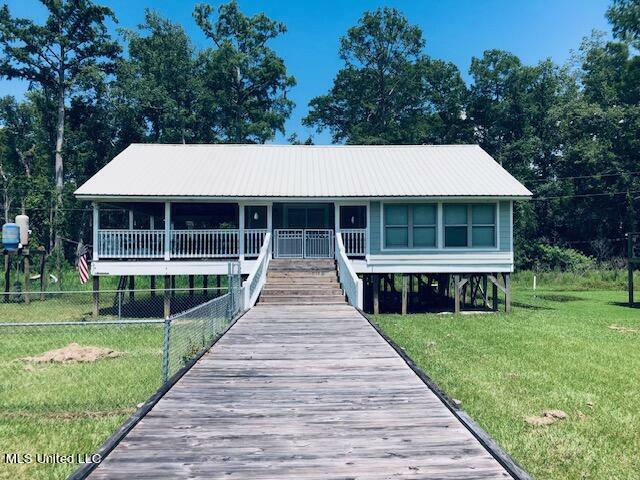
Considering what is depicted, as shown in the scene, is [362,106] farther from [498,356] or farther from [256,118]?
[498,356]

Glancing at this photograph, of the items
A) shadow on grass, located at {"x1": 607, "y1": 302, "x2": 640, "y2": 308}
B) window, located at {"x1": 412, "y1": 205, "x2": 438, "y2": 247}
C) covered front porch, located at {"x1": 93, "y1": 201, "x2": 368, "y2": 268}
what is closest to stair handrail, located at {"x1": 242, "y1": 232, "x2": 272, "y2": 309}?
covered front porch, located at {"x1": 93, "y1": 201, "x2": 368, "y2": 268}

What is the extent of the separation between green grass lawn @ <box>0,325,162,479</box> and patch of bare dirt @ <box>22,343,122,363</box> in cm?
23

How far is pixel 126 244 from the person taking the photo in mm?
17078

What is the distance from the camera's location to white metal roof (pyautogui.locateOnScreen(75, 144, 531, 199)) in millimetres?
17141

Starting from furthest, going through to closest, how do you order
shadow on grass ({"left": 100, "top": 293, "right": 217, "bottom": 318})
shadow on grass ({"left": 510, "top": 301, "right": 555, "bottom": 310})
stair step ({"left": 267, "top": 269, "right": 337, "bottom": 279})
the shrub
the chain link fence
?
the shrub < shadow on grass ({"left": 510, "top": 301, "right": 555, "bottom": 310}) < shadow on grass ({"left": 100, "top": 293, "right": 217, "bottom": 318}) < stair step ({"left": 267, "top": 269, "right": 337, "bottom": 279}) < the chain link fence

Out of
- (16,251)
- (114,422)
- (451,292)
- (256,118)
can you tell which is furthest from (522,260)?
(114,422)

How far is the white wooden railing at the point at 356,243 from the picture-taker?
57.3ft

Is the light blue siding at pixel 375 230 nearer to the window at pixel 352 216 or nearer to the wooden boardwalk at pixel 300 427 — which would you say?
the window at pixel 352 216

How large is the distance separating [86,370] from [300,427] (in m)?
6.20

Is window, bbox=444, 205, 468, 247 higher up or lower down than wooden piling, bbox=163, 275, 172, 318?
higher up

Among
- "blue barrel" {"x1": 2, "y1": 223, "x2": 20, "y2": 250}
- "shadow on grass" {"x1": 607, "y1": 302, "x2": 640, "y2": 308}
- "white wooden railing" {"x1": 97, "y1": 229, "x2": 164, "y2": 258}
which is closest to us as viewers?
"white wooden railing" {"x1": 97, "y1": 229, "x2": 164, "y2": 258}

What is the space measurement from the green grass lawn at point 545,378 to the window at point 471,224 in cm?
267

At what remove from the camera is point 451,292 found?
92.5ft

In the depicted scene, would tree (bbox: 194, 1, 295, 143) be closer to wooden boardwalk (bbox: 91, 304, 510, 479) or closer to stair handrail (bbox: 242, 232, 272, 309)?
stair handrail (bbox: 242, 232, 272, 309)
